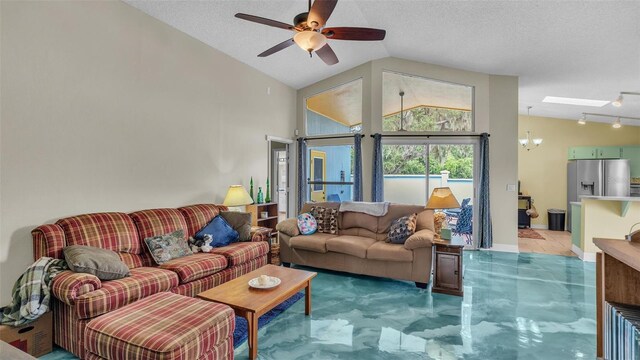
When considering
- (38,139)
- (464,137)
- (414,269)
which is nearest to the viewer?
(38,139)

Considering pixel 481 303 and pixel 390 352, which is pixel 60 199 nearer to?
pixel 390 352

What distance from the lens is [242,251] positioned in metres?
3.64

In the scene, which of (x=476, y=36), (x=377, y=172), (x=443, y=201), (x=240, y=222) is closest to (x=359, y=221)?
(x=443, y=201)

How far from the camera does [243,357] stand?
2.31 metres

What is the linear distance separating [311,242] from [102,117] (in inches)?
110

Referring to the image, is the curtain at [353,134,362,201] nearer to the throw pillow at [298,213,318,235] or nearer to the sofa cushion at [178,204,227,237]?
the throw pillow at [298,213,318,235]

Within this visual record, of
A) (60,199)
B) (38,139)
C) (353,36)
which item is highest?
(353,36)

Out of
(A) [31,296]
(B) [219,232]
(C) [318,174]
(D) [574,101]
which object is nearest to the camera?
(A) [31,296]

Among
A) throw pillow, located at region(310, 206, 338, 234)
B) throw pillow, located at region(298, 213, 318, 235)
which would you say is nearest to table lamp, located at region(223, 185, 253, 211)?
throw pillow, located at region(298, 213, 318, 235)

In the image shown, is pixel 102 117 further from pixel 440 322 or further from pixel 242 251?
pixel 440 322

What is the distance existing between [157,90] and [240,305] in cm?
285

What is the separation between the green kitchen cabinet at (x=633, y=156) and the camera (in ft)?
23.7

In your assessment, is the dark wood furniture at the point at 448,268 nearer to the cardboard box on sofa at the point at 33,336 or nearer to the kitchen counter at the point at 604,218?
the kitchen counter at the point at 604,218

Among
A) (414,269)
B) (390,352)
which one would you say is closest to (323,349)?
(390,352)
